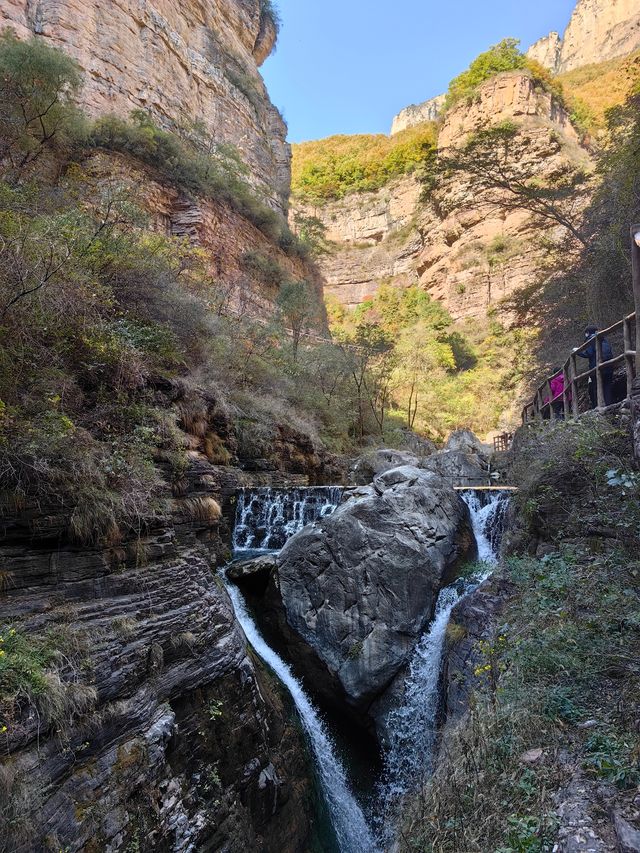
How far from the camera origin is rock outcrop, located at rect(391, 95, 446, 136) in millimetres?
59156

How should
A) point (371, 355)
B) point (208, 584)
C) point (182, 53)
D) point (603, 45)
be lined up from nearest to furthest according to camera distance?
1. point (208, 584)
2. point (182, 53)
3. point (371, 355)
4. point (603, 45)

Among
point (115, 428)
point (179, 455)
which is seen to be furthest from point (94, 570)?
point (179, 455)

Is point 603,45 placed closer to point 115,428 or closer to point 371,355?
point 371,355

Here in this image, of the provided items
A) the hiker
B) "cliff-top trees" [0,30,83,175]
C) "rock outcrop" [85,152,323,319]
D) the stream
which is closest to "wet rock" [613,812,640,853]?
the stream

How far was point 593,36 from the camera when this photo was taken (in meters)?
55.2

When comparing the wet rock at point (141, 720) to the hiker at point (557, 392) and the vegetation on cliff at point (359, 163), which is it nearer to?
the hiker at point (557, 392)

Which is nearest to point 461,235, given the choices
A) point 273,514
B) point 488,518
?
point 488,518

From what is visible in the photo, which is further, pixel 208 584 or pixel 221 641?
pixel 208 584

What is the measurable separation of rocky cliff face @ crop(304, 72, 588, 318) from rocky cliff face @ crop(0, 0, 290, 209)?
12372 mm

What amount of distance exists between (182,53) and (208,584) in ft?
77.5

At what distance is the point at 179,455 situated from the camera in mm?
6195

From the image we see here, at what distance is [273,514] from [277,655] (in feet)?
11.6

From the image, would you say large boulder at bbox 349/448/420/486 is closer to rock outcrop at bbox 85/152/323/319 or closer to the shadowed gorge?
the shadowed gorge

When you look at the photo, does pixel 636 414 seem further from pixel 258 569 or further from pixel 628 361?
pixel 258 569
